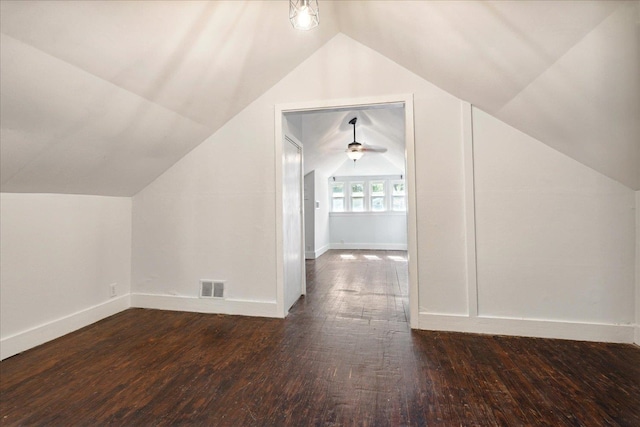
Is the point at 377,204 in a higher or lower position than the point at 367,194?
lower

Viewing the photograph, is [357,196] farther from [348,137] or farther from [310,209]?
[348,137]

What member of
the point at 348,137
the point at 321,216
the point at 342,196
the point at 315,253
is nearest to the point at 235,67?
the point at 348,137

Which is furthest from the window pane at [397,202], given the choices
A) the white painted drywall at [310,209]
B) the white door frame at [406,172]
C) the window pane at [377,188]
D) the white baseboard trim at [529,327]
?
the white baseboard trim at [529,327]

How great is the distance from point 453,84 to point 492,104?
1.16 ft

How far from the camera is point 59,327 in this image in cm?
254

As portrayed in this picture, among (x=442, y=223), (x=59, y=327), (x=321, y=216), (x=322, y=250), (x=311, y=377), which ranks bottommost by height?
(x=311, y=377)

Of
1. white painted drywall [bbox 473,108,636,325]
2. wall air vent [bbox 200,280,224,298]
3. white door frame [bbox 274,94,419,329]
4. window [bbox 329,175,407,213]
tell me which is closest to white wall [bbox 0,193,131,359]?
wall air vent [bbox 200,280,224,298]

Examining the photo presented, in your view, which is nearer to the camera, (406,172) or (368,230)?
(406,172)

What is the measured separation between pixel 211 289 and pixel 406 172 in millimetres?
2329

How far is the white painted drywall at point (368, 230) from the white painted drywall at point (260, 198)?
17.7 feet

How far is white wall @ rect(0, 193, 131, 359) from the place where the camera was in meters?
2.21

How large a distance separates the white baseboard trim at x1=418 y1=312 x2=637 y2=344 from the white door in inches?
54.4

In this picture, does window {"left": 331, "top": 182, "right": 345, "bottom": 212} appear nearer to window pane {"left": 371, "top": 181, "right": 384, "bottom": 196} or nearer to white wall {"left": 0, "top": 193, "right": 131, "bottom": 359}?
window pane {"left": 371, "top": 181, "right": 384, "bottom": 196}

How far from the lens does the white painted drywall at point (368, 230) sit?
8016 mm
